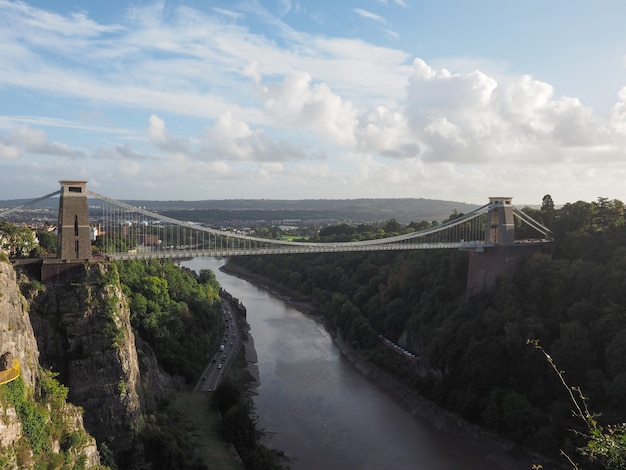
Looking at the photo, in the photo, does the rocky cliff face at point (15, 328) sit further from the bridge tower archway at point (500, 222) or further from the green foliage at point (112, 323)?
the bridge tower archway at point (500, 222)

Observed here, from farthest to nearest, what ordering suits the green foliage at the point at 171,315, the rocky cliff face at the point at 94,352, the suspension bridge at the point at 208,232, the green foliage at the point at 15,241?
the green foliage at the point at 171,315 < the green foliage at the point at 15,241 < the suspension bridge at the point at 208,232 < the rocky cliff face at the point at 94,352

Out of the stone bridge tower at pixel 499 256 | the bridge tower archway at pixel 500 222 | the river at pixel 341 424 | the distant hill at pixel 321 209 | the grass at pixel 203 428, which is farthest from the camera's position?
the distant hill at pixel 321 209

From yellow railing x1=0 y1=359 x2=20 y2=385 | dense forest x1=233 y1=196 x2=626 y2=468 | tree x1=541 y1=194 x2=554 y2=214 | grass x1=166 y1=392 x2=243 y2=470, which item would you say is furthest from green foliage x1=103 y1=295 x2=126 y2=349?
tree x1=541 y1=194 x2=554 y2=214

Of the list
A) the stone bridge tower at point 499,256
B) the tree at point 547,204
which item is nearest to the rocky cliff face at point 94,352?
the stone bridge tower at point 499,256

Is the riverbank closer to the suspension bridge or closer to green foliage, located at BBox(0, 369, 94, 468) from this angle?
the suspension bridge

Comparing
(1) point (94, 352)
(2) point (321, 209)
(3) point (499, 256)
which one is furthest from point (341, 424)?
(2) point (321, 209)

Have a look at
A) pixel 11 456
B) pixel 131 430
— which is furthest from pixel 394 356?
pixel 11 456

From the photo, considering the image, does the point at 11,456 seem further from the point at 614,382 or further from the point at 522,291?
the point at 522,291
